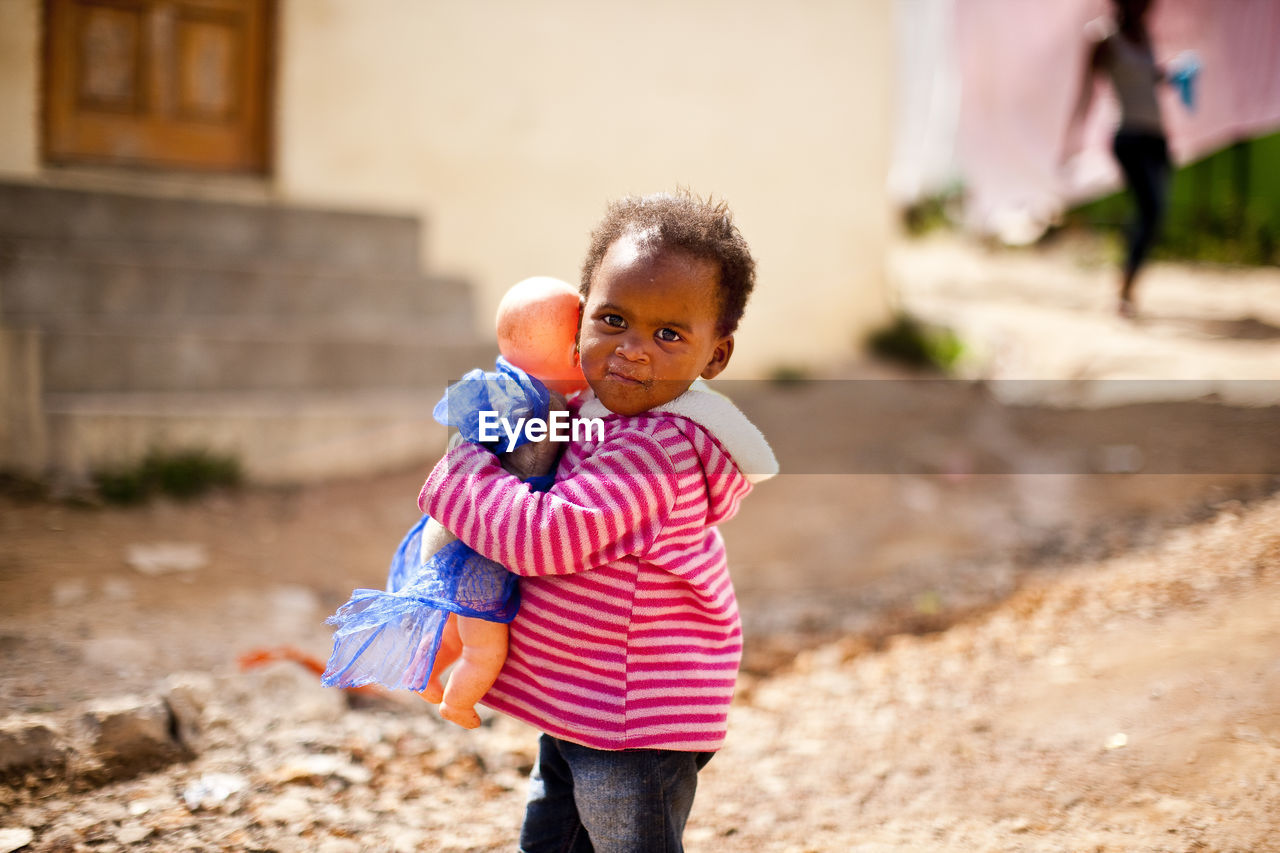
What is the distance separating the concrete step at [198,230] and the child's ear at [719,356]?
399 cm

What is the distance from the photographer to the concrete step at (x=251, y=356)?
163 inches

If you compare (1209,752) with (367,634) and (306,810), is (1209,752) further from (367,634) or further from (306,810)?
(306,810)

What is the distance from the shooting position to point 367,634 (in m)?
1.41

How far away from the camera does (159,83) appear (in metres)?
5.08

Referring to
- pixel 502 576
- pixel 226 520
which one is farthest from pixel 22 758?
pixel 226 520

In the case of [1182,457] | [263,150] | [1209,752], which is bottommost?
[1209,752]

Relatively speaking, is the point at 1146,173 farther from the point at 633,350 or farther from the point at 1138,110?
the point at 633,350

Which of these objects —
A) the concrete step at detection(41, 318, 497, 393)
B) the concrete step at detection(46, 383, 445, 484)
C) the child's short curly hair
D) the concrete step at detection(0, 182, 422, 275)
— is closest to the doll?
the child's short curly hair

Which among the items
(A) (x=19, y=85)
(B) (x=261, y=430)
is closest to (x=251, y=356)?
(B) (x=261, y=430)

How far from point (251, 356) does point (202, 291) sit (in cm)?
47

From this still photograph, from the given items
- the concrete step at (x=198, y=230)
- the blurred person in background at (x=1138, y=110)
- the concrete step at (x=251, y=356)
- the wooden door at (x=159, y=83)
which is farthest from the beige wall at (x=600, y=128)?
the blurred person in background at (x=1138, y=110)

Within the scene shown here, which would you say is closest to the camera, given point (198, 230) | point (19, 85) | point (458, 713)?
point (458, 713)

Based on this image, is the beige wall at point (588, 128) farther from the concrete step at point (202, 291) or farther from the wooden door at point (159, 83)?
the concrete step at point (202, 291)

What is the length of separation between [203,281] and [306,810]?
336 cm
